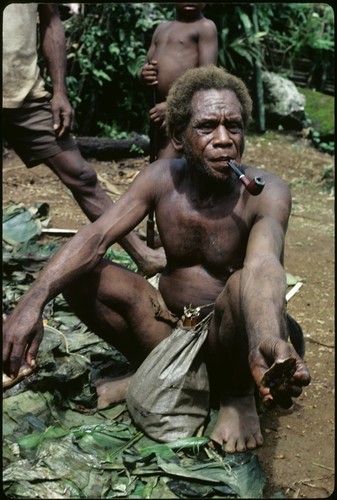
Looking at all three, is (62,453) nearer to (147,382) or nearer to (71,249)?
(147,382)

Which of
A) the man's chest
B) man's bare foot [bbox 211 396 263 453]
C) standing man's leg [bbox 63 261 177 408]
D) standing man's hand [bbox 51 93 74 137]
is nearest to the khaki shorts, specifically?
standing man's hand [bbox 51 93 74 137]

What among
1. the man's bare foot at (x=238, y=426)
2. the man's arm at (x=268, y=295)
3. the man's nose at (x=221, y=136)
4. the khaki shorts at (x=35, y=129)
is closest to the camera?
the man's arm at (x=268, y=295)

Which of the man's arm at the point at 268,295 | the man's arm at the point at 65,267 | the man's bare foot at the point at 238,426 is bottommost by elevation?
the man's bare foot at the point at 238,426

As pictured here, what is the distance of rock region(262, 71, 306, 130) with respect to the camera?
10.0 m

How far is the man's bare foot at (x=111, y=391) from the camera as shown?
10.4 ft

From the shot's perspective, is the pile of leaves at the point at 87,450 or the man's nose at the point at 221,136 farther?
the man's nose at the point at 221,136

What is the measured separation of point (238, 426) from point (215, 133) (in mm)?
1242

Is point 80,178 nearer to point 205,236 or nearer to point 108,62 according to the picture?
point 205,236

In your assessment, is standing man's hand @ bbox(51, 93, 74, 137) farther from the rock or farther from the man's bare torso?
the rock

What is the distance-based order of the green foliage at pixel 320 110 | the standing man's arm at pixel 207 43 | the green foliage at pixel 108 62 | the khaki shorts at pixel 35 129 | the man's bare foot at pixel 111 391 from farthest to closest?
1. the green foliage at pixel 320 110
2. the green foliage at pixel 108 62
3. the standing man's arm at pixel 207 43
4. the khaki shorts at pixel 35 129
5. the man's bare foot at pixel 111 391

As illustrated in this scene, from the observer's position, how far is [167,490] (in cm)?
247

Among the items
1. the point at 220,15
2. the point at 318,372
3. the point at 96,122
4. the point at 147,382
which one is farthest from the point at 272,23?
the point at 147,382

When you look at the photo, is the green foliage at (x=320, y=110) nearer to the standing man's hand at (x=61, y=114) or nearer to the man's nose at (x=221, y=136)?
the standing man's hand at (x=61, y=114)

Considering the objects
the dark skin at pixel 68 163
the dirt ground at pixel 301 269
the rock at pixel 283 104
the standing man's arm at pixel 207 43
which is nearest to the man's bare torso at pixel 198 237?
the dirt ground at pixel 301 269
